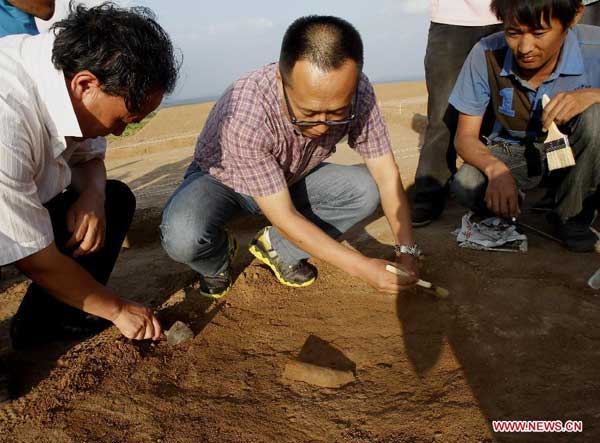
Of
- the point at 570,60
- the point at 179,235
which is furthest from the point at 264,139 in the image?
the point at 570,60

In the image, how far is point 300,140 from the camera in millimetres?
1925

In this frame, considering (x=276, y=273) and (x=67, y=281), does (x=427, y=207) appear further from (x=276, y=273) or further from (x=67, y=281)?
(x=67, y=281)

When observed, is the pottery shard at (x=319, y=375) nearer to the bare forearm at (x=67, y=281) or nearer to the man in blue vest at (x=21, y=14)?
the bare forearm at (x=67, y=281)

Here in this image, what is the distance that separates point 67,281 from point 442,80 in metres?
2.38

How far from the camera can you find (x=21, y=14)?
1.99 metres

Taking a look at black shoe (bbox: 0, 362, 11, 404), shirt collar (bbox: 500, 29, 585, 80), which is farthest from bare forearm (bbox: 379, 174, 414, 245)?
black shoe (bbox: 0, 362, 11, 404)

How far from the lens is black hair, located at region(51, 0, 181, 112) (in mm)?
1346

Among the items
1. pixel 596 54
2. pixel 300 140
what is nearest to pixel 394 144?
pixel 596 54

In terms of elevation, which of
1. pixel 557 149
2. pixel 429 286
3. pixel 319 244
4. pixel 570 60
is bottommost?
pixel 429 286

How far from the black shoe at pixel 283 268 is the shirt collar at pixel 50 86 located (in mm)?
1107

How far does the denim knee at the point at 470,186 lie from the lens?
2.43 meters

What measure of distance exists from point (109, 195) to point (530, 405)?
5.90 ft

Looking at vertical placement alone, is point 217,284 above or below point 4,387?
below

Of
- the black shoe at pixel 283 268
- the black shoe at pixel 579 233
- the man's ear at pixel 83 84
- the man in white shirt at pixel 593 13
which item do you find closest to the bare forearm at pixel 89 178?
the man's ear at pixel 83 84
